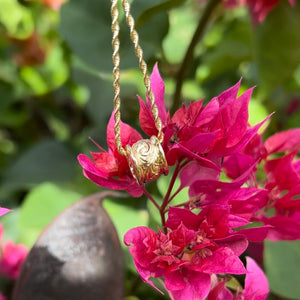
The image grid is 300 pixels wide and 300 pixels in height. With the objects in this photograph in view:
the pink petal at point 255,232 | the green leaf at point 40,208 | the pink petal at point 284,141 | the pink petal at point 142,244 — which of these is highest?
the green leaf at point 40,208

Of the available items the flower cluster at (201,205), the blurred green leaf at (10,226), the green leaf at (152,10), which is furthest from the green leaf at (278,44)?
the blurred green leaf at (10,226)

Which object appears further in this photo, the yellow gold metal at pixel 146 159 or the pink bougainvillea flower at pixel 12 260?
the pink bougainvillea flower at pixel 12 260

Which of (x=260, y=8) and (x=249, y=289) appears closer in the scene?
(x=249, y=289)

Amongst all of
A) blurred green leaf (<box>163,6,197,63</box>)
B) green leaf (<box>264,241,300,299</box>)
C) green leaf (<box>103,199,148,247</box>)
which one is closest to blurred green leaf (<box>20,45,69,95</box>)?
blurred green leaf (<box>163,6,197,63</box>)

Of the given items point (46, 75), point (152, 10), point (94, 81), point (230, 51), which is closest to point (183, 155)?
point (152, 10)

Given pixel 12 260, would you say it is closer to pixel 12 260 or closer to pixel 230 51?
pixel 12 260

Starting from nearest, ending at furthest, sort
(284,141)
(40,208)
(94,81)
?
1. (284,141)
2. (40,208)
3. (94,81)

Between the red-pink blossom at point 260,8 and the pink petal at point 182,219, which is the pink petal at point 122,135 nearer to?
the pink petal at point 182,219
